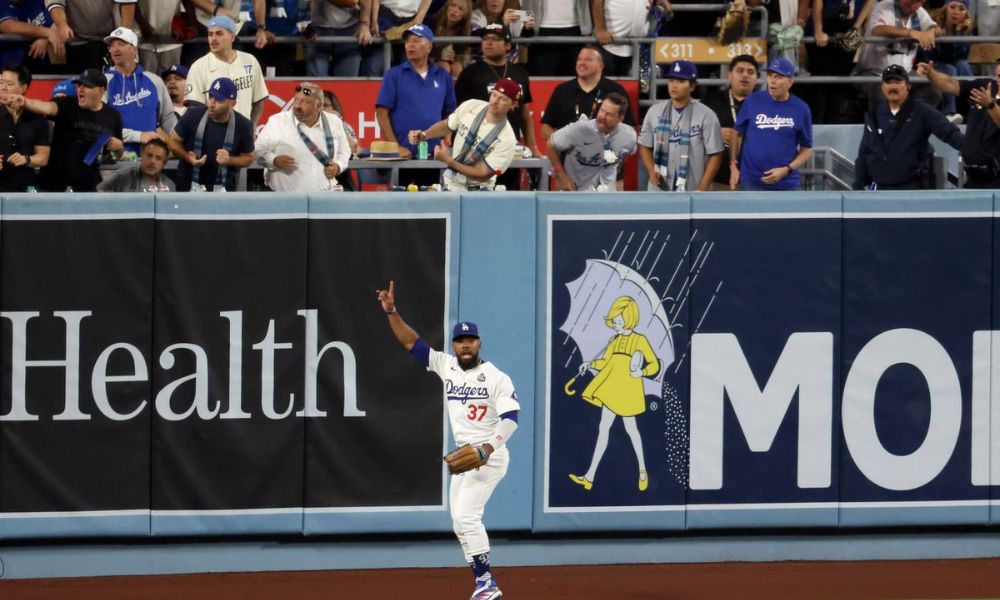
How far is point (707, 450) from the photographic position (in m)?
12.0

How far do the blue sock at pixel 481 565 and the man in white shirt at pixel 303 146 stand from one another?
12.5 ft

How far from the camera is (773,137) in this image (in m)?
13.4

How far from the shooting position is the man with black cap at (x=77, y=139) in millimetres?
12086

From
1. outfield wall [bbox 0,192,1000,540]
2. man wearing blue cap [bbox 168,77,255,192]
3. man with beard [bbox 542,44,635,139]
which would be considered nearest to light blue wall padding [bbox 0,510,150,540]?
outfield wall [bbox 0,192,1000,540]

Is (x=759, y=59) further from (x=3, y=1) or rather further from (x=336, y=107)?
(x=3, y=1)

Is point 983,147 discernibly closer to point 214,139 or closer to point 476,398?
point 476,398

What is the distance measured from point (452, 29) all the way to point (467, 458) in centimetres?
711

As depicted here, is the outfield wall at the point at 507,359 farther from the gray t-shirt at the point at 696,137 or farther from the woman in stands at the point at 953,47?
the woman in stands at the point at 953,47

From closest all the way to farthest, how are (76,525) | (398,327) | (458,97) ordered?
(398,327) < (76,525) < (458,97)

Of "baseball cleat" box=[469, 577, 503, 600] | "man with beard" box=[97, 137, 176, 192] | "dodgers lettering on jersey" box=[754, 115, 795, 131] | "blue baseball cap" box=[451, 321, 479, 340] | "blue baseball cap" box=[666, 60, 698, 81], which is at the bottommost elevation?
"baseball cleat" box=[469, 577, 503, 600]

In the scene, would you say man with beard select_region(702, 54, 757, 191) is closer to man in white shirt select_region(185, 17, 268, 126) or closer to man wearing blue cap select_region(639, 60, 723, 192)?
man wearing blue cap select_region(639, 60, 723, 192)

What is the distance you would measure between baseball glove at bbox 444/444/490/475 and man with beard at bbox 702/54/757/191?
527 cm

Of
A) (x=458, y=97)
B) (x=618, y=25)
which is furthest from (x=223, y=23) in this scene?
(x=618, y=25)

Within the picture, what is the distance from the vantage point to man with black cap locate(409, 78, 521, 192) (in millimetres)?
12758
